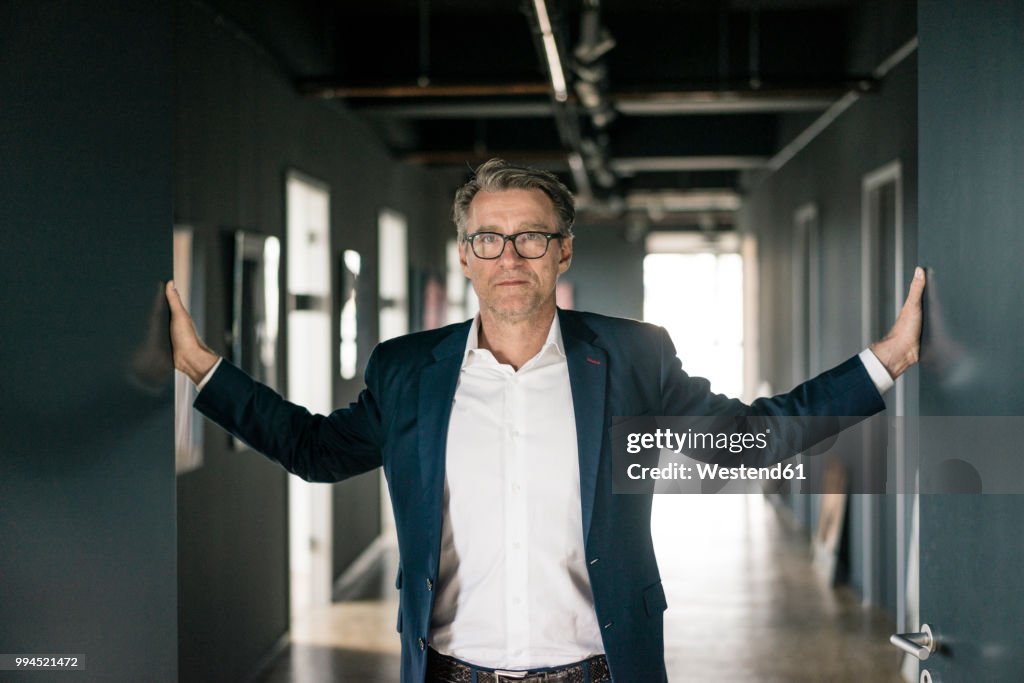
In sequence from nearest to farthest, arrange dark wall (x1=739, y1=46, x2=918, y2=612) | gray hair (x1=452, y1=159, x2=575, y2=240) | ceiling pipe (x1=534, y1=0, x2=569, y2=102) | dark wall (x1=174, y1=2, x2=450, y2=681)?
gray hair (x1=452, y1=159, x2=575, y2=240) → dark wall (x1=174, y1=2, x2=450, y2=681) → ceiling pipe (x1=534, y1=0, x2=569, y2=102) → dark wall (x1=739, y1=46, x2=918, y2=612)

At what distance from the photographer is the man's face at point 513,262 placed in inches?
86.0

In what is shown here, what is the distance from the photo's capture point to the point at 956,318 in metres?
1.87

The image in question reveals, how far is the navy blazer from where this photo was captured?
84.6 inches

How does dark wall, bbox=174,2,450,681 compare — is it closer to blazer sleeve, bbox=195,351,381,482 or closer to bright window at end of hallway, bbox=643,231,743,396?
blazer sleeve, bbox=195,351,381,482

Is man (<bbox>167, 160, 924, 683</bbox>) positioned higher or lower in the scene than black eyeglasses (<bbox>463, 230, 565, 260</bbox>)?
lower

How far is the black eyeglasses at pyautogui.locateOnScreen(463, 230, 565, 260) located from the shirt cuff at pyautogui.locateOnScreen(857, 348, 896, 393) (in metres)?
0.69

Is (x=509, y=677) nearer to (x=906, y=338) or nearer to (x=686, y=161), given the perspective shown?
(x=906, y=338)

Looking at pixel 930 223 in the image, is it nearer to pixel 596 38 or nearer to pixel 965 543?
pixel 965 543

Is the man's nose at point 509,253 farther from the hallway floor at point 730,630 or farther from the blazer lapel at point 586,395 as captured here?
the hallway floor at point 730,630

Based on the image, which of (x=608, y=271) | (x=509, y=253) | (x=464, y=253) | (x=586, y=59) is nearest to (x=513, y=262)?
(x=509, y=253)

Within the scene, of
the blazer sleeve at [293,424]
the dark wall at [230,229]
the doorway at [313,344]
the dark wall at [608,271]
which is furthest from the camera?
the dark wall at [608,271]

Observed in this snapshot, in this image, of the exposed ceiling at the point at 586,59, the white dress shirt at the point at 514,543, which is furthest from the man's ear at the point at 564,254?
the exposed ceiling at the point at 586,59

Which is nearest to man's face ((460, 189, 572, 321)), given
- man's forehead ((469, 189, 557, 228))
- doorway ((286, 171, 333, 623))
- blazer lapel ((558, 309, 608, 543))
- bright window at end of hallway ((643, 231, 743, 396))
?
man's forehead ((469, 189, 557, 228))

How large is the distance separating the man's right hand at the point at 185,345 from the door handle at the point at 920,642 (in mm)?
1500
